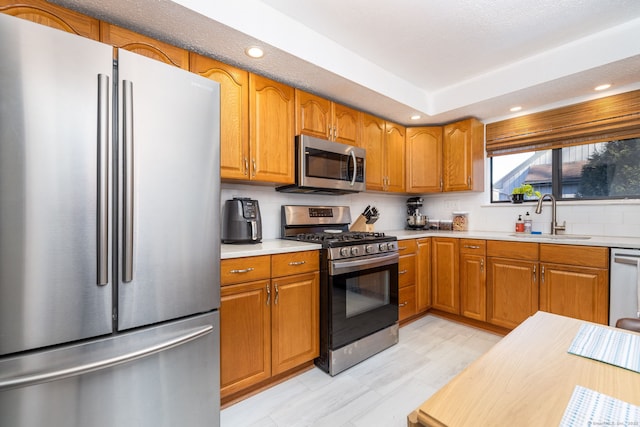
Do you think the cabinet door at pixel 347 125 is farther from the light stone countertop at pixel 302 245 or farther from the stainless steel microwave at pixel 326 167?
the light stone countertop at pixel 302 245

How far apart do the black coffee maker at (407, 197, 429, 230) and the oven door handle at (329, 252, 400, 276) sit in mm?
1169

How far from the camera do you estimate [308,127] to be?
7.90 ft

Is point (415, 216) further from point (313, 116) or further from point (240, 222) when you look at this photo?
point (240, 222)

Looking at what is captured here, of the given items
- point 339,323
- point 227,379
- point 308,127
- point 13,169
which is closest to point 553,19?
point 308,127

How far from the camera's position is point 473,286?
2.80 metres

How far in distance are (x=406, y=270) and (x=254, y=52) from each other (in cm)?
230

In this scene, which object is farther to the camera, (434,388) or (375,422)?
(434,388)

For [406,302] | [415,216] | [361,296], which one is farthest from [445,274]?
[361,296]

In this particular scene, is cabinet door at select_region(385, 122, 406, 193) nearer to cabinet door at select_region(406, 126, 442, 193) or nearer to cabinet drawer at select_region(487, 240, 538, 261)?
cabinet door at select_region(406, 126, 442, 193)

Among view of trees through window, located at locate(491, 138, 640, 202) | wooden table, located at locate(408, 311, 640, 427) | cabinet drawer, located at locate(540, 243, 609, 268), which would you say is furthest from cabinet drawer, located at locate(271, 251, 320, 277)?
view of trees through window, located at locate(491, 138, 640, 202)

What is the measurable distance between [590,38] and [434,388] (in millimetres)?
2741

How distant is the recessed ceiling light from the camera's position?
1.83 metres

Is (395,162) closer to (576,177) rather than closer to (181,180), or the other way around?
(576,177)

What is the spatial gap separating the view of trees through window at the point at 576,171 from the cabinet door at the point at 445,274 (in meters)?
0.92
